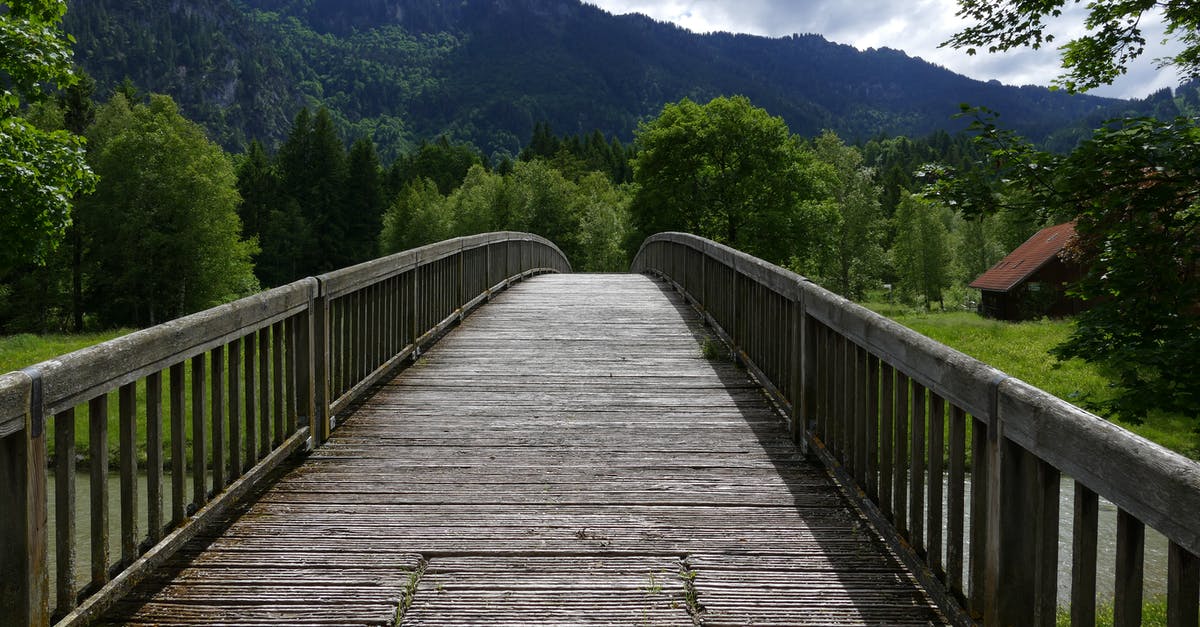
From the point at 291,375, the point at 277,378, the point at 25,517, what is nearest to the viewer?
the point at 25,517

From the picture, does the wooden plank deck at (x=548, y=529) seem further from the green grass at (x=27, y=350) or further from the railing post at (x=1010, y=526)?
the green grass at (x=27, y=350)

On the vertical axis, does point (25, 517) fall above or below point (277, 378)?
below

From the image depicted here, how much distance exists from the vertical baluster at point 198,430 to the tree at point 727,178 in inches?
1462

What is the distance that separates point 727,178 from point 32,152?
32.0m

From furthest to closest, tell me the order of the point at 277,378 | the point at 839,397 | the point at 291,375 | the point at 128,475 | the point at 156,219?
the point at 156,219 < the point at 291,375 < the point at 277,378 < the point at 839,397 < the point at 128,475

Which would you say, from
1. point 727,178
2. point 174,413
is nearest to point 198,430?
point 174,413

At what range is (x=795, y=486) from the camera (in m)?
4.41

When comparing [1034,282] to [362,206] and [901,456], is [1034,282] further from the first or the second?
[362,206]

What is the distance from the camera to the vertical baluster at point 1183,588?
174 cm

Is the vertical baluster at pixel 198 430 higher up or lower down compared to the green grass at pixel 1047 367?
higher up

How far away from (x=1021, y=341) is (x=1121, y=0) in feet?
67.2

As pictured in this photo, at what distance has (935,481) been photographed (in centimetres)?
311

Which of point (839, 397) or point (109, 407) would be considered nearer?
point (839, 397)

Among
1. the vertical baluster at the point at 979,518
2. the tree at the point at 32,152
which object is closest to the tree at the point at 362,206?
the tree at the point at 32,152
